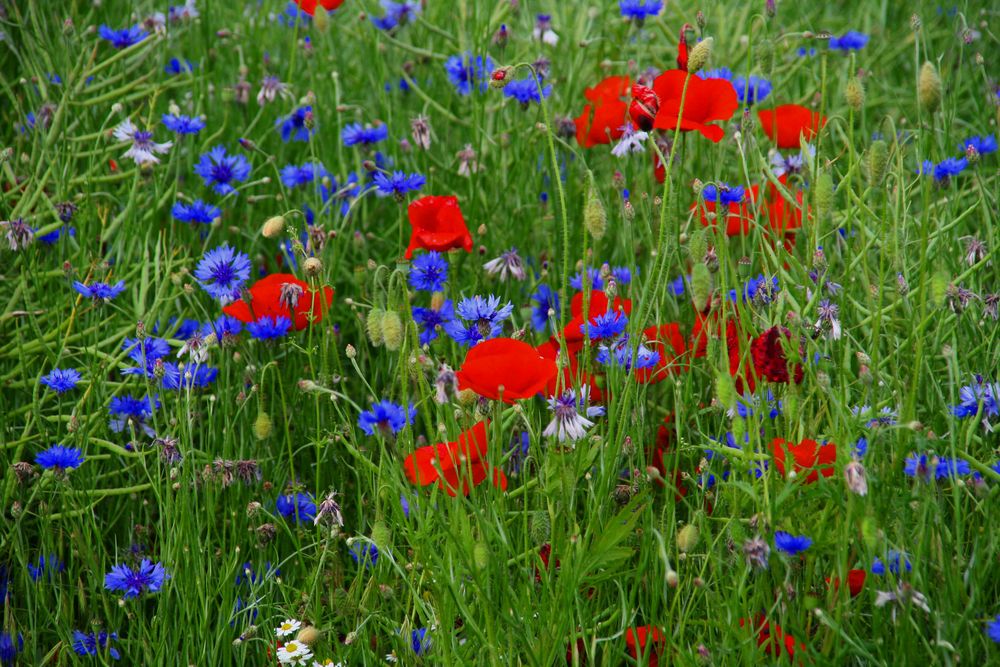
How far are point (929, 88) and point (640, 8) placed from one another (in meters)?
1.23

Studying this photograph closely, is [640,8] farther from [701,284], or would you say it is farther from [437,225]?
[701,284]

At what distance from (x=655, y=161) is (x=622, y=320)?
2.34ft

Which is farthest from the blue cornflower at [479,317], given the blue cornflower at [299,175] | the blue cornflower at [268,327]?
the blue cornflower at [299,175]

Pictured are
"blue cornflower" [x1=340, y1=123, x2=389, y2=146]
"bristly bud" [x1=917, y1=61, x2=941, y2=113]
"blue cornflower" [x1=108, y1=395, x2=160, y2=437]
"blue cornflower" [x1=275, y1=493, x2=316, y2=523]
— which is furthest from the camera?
"blue cornflower" [x1=340, y1=123, x2=389, y2=146]

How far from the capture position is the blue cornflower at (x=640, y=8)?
7.98 feet

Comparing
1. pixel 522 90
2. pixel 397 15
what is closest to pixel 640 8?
pixel 522 90

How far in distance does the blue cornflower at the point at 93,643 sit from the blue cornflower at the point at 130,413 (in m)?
0.34

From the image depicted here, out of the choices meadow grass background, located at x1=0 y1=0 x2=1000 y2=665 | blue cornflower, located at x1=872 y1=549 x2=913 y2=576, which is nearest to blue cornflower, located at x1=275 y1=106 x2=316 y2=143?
meadow grass background, located at x1=0 y1=0 x2=1000 y2=665

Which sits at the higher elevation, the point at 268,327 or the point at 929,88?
the point at 268,327

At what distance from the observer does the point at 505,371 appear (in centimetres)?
139

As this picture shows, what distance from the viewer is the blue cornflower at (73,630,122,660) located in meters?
1.54

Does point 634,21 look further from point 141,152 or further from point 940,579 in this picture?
point 940,579

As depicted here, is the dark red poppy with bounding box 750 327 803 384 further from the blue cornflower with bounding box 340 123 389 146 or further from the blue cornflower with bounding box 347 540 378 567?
the blue cornflower with bounding box 340 123 389 146

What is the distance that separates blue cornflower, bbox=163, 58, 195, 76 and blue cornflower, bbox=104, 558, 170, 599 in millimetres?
1404
